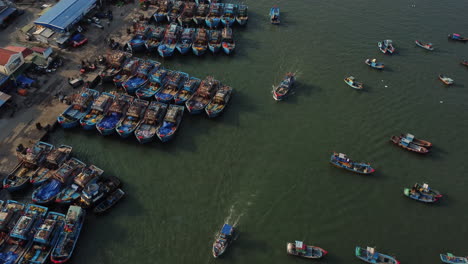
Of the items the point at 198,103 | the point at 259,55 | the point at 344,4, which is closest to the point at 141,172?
the point at 198,103

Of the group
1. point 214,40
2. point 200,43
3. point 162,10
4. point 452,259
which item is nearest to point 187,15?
point 162,10

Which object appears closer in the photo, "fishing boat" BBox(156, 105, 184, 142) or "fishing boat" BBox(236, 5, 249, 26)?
"fishing boat" BBox(156, 105, 184, 142)

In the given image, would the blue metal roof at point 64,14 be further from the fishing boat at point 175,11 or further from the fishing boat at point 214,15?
the fishing boat at point 214,15

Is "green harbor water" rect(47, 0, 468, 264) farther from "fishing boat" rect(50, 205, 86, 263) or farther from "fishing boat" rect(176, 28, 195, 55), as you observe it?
"fishing boat" rect(176, 28, 195, 55)

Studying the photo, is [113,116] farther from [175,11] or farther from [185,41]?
[175,11]

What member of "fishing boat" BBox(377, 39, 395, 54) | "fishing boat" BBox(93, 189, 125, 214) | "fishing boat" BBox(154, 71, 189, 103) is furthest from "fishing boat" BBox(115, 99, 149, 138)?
"fishing boat" BBox(377, 39, 395, 54)
